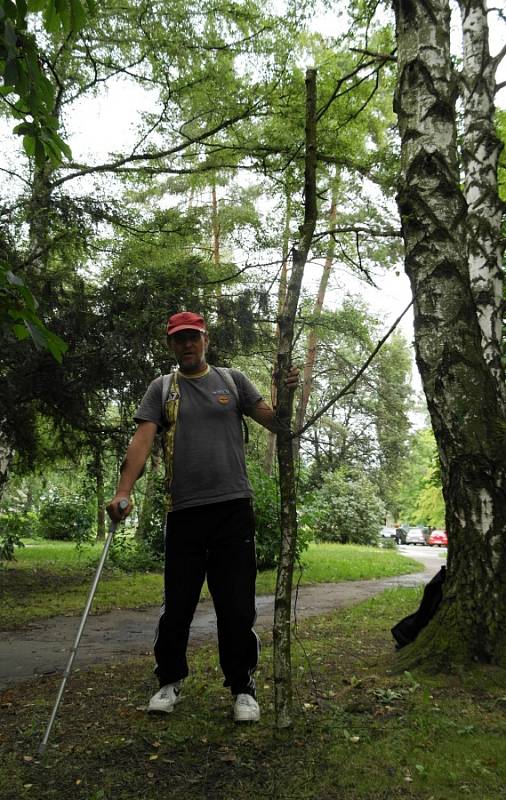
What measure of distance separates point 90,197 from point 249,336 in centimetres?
311

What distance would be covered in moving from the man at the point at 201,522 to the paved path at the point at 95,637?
1.65m

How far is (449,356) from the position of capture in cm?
395

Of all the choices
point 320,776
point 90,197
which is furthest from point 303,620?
point 90,197

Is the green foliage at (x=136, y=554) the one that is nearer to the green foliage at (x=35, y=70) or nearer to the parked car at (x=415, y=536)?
the green foliage at (x=35, y=70)

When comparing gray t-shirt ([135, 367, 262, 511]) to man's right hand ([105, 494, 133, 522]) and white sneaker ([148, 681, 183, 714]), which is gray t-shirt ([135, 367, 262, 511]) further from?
white sneaker ([148, 681, 183, 714])

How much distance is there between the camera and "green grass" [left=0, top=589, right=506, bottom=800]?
2535 mm

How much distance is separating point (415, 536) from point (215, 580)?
49.8 m

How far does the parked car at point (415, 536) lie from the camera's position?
5047 centimetres

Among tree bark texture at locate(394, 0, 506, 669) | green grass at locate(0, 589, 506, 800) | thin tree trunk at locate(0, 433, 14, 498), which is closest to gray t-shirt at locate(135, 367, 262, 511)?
green grass at locate(0, 589, 506, 800)

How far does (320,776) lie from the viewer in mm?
2613

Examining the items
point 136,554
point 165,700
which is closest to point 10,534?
point 136,554

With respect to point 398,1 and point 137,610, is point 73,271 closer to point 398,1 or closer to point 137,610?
point 137,610

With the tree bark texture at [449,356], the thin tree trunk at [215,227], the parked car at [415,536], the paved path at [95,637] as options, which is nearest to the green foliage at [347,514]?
the thin tree trunk at [215,227]

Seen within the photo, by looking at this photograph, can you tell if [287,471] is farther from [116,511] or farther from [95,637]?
[95,637]
